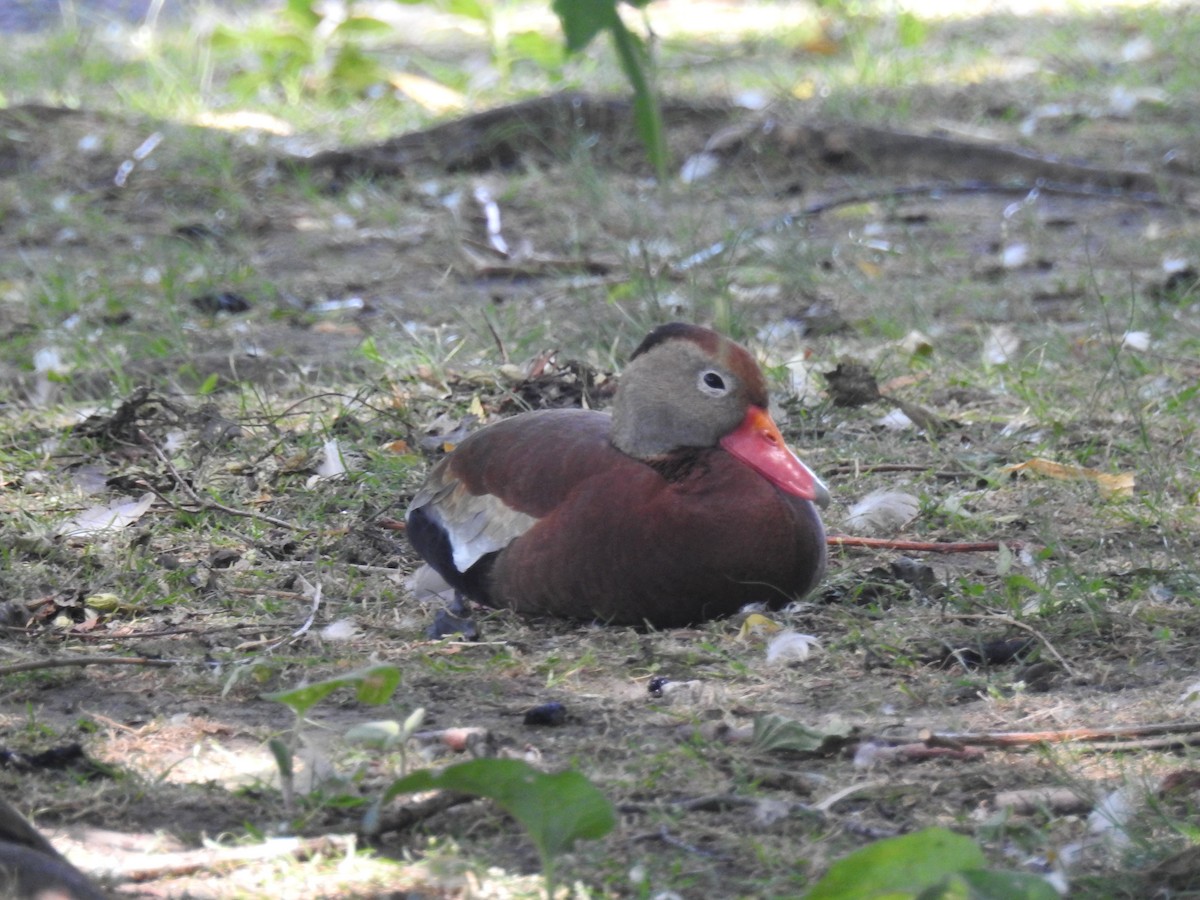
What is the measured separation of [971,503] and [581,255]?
2.54 m

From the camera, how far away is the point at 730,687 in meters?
2.73

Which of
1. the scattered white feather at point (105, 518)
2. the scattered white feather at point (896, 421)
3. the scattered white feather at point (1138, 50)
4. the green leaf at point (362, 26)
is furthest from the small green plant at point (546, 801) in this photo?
the scattered white feather at point (1138, 50)

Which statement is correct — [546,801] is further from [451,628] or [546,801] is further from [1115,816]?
[451,628]

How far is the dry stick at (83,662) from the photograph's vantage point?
2.63m

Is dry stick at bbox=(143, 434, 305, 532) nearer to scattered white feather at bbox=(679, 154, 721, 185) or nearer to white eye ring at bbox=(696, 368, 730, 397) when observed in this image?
white eye ring at bbox=(696, 368, 730, 397)

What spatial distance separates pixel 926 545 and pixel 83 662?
1.70m

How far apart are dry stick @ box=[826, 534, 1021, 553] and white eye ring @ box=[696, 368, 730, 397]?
0.54m

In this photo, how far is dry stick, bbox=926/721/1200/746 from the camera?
240cm

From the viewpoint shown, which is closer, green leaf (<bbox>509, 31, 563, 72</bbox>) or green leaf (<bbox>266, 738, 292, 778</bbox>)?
green leaf (<bbox>266, 738, 292, 778</bbox>)

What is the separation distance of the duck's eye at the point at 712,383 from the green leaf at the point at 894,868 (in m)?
1.41

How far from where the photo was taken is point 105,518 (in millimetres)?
3678

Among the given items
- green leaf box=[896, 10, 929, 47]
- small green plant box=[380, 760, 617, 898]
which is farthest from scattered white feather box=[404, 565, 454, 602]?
green leaf box=[896, 10, 929, 47]

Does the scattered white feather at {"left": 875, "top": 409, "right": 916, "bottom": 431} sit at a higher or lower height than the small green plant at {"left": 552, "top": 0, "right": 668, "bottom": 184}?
lower

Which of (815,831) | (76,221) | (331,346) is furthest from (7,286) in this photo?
(815,831)
